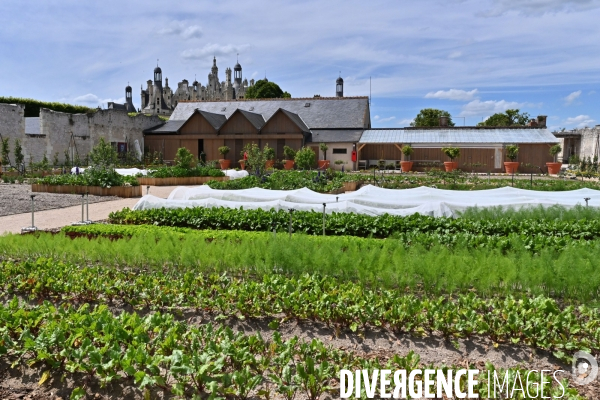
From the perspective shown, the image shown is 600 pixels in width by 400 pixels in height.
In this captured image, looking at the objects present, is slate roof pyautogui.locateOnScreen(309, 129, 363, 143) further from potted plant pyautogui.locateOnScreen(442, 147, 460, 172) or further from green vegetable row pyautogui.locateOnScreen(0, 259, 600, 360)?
green vegetable row pyautogui.locateOnScreen(0, 259, 600, 360)

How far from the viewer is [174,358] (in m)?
3.75

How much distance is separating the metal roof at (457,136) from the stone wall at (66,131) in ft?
59.3

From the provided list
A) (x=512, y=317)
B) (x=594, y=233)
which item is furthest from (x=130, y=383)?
(x=594, y=233)

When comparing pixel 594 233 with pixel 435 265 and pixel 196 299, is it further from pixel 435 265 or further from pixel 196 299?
pixel 196 299

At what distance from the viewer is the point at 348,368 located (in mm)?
4012

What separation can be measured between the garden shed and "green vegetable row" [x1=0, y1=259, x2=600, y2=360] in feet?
92.8

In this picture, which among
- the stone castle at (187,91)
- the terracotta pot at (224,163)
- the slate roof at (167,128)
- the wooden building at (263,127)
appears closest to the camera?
the terracotta pot at (224,163)

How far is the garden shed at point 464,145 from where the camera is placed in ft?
109

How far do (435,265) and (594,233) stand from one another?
192 inches


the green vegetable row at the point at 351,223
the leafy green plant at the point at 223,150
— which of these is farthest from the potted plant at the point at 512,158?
the green vegetable row at the point at 351,223

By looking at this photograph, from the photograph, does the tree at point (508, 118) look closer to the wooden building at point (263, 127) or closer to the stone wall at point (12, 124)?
the wooden building at point (263, 127)

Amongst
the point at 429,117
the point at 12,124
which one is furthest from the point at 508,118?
the point at 12,124

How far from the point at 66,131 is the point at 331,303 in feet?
106

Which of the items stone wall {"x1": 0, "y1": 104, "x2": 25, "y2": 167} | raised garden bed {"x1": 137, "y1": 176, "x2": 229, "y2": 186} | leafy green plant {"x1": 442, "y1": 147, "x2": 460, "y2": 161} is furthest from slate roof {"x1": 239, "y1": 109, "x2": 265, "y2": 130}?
stone wall {"x1": 0, "y1": 104, "x2": 25, "y2": 167}
